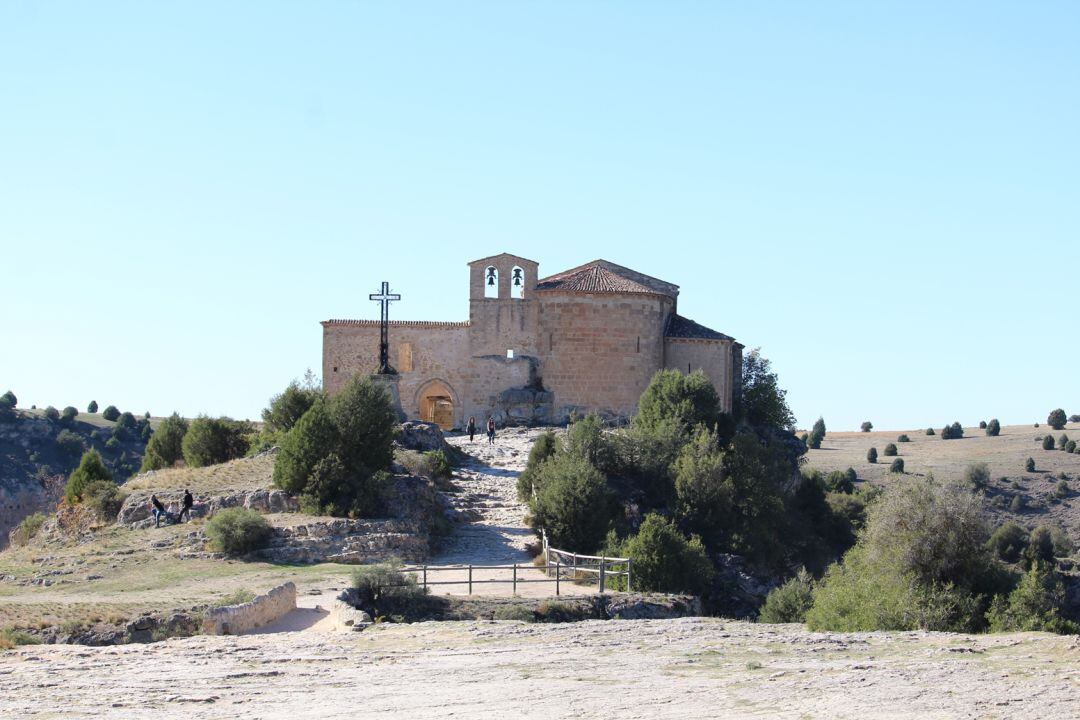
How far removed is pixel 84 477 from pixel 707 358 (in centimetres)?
1993

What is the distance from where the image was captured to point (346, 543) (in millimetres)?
29875

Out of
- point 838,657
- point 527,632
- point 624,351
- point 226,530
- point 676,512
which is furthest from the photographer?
point 624,351

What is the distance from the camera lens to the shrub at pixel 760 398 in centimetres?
4947

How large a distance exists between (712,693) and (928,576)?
10708 mm

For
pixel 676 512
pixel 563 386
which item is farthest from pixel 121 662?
pixel 563 386

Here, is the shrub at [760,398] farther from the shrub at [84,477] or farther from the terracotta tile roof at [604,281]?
the shrub at [84,477]

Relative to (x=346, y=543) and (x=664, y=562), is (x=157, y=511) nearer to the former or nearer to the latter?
(x=346, y=543)

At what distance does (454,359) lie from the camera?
154ft

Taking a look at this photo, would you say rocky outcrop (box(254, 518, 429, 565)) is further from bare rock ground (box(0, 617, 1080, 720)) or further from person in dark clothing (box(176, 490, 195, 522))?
bare rock ground (box(0, 617, 1080, 720))

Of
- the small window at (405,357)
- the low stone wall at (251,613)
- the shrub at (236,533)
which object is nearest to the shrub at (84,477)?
the shrub at (236,533)

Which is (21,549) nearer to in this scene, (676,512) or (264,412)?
(264,412)

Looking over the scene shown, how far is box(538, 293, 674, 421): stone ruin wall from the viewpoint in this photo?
1816 inches

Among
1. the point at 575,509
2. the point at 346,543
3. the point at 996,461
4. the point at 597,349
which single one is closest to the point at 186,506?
the point at 346,543

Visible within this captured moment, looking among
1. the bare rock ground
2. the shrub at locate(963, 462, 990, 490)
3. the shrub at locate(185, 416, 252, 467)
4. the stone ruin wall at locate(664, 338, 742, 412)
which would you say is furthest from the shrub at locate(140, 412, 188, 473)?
the shrub at locate(963, 462, 990, 490)
